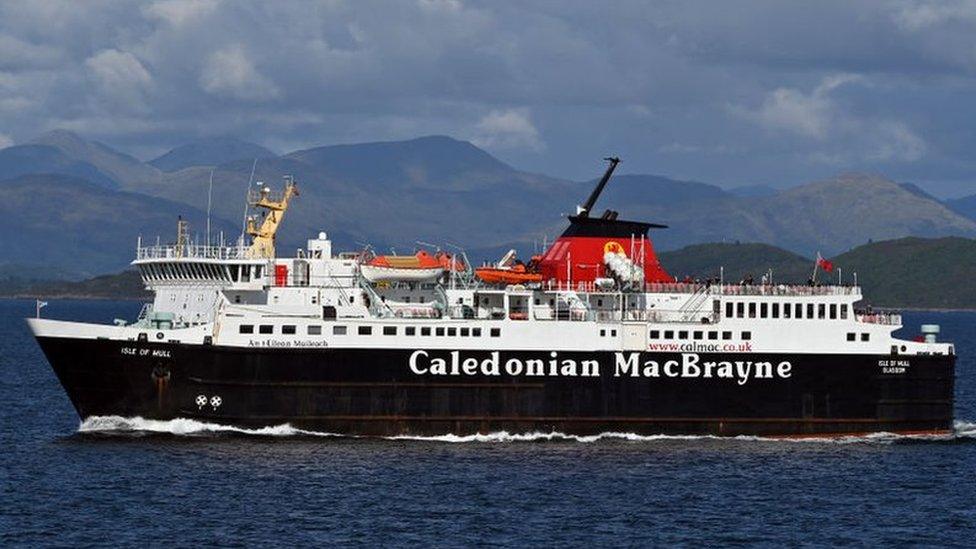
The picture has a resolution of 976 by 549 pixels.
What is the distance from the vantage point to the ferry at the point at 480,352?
2176 inches

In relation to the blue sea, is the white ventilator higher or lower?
higher

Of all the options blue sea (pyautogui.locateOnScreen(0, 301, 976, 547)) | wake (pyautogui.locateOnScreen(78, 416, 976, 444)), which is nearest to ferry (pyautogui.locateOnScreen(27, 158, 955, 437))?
wake (pyautogui.locateOnScreen(78, 416, 976, 444))

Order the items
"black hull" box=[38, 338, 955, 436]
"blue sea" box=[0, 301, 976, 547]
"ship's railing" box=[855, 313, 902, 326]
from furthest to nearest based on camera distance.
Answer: "ship's railing" box=[855, 313, 902, 326], "black hull" box=[38, 338, 955, 436], "blue sea" box=[0, 301, 976, 547]

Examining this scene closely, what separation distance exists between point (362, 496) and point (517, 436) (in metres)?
11.0

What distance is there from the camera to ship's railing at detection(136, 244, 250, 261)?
58250 millimetres

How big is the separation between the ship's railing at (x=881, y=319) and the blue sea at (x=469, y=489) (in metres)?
3.89

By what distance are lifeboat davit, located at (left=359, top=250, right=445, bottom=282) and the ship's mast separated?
3.62 metres

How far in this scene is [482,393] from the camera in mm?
56625

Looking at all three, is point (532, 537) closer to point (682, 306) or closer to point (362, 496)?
point (362, 496)

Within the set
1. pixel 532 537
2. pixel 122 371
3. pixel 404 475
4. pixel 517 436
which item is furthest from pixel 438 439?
pixel 532 537

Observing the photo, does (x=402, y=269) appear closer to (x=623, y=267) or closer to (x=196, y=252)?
(x=196, y=252)

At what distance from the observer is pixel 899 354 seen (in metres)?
59.0

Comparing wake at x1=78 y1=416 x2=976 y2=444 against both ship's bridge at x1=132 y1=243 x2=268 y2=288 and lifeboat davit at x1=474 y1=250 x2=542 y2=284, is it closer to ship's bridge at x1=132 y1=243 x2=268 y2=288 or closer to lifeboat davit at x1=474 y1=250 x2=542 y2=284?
ship's bridge at x1=132 y1=243 x2=268 y2=288

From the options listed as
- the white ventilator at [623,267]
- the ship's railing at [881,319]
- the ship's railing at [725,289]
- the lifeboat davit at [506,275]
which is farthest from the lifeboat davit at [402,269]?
the ship's railing at [881,319]
